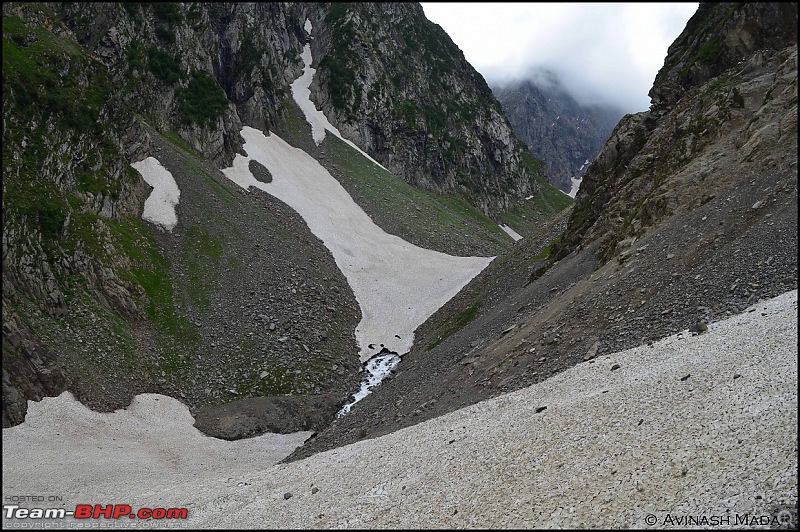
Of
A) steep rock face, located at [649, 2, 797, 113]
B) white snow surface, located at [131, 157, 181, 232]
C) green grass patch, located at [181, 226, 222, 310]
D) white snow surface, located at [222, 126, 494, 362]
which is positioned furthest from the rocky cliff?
steep rock face, located at [649, 2, 797, 113]

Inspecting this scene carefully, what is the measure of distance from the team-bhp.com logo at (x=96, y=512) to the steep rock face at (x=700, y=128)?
30.3 metres

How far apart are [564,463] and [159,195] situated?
55401 millimetres

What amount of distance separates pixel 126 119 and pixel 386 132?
224 feet

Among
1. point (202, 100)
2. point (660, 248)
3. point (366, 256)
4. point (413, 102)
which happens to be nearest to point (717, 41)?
point (660, 248)

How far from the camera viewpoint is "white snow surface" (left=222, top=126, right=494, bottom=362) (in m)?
60.2

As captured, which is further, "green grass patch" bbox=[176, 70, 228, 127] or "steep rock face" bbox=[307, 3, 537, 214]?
"steep rock face" bbox=[307, 3, 537, 214]

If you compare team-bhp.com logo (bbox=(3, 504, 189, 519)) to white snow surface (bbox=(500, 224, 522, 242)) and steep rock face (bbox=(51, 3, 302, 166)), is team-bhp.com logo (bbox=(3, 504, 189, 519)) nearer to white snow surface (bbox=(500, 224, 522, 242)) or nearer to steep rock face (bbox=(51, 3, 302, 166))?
steep rock face (bbox=(51, 3, 302, 166))

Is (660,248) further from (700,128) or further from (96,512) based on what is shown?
(96,512)

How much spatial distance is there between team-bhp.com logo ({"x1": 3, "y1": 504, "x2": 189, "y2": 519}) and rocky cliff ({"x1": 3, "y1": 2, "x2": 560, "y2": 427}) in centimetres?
1120

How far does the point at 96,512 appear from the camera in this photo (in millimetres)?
22953

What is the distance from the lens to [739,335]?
20875mm

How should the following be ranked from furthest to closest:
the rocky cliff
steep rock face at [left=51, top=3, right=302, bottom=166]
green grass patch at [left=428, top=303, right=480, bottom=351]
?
steep rock face at [left=51, top=3, right=302, bottom=166]
green grass patch at [left=428, top=303, right=480, bottom=351]
the rocky cliff

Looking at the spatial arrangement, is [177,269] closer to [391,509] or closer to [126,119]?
[126,119]

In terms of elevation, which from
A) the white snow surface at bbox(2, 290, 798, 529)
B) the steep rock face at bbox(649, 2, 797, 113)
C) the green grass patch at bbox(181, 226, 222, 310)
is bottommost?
the white snow surface at bbox(2, 290, 798, 529)
